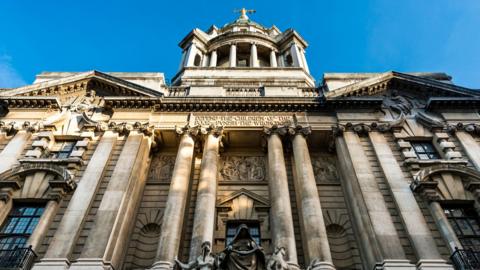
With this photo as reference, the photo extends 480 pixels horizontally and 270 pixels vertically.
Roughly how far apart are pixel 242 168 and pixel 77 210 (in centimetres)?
914

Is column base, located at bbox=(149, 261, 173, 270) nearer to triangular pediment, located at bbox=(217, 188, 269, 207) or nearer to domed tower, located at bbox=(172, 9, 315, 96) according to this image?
triangular pediment, located at bbox=(217, 188, 269, 207)

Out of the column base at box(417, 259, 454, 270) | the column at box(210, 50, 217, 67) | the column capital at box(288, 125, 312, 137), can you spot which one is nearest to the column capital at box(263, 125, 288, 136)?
the column capital at box(288, 125, 312, 137)

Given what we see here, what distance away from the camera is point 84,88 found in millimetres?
23219

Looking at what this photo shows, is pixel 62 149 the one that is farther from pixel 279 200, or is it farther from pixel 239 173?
pixel 279 200

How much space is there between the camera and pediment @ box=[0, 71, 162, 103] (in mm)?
21844

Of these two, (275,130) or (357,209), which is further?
(275,130)

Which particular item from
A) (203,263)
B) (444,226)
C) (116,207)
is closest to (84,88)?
(116,207)

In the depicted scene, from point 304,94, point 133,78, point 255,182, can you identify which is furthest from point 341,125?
point 133,78

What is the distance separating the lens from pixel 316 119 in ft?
69.2

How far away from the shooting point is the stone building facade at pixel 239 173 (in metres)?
14.4

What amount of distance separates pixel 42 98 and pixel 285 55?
2259 centimetres

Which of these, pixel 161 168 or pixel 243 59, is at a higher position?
pixel 243 59

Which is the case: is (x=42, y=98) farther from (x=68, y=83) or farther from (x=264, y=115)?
(x=264, y=115)

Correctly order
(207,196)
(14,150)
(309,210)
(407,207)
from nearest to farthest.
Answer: (407,207)
(309,210)
(207,196)
(14,150)
